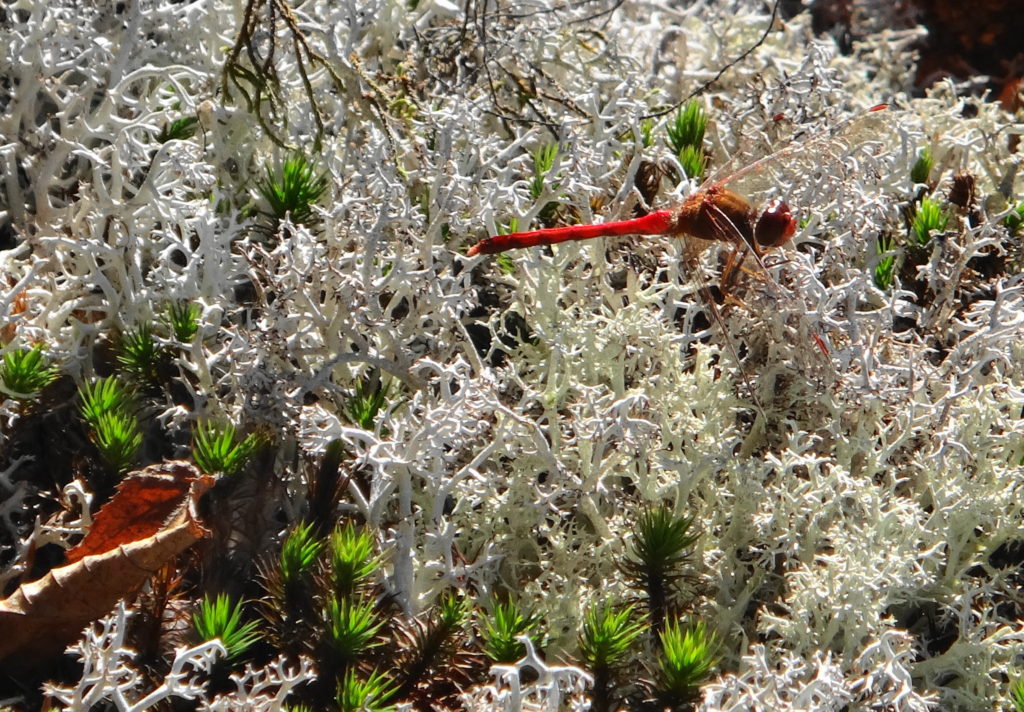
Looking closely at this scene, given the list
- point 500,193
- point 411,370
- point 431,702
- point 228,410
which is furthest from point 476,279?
point 431,702

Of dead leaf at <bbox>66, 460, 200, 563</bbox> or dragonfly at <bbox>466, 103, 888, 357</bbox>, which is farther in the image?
dragonfly at <bbox>466, 103, 888, 357</bbox>

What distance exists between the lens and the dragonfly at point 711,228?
1.77 metres

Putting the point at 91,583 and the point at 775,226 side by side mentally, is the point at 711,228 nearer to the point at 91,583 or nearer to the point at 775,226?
the point at 775,226

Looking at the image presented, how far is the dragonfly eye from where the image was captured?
175 centimetres

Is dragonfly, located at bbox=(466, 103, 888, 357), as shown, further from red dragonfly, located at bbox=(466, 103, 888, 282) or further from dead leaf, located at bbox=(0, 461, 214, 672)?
dead leaf, located at bbox=(0, 461, 214, 672)

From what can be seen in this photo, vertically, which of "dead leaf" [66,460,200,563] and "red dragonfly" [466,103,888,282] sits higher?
"red dragonfly" [466,103,888,282]

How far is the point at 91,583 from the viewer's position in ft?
5.17

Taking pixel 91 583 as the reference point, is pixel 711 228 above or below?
above

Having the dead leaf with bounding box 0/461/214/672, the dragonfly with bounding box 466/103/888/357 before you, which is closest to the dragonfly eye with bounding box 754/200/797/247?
the dragonfly with bounding box 466/103/888/357

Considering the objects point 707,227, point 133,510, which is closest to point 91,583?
point 133,510

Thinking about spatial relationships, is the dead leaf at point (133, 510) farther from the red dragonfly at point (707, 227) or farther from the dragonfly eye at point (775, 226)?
the dragonfly eye at point (775, 226)

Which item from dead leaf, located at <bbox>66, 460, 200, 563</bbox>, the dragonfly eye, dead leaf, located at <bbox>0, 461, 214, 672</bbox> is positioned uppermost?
the dragonfly eye

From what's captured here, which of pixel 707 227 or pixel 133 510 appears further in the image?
pixel 707 227

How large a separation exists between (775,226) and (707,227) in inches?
4.4
